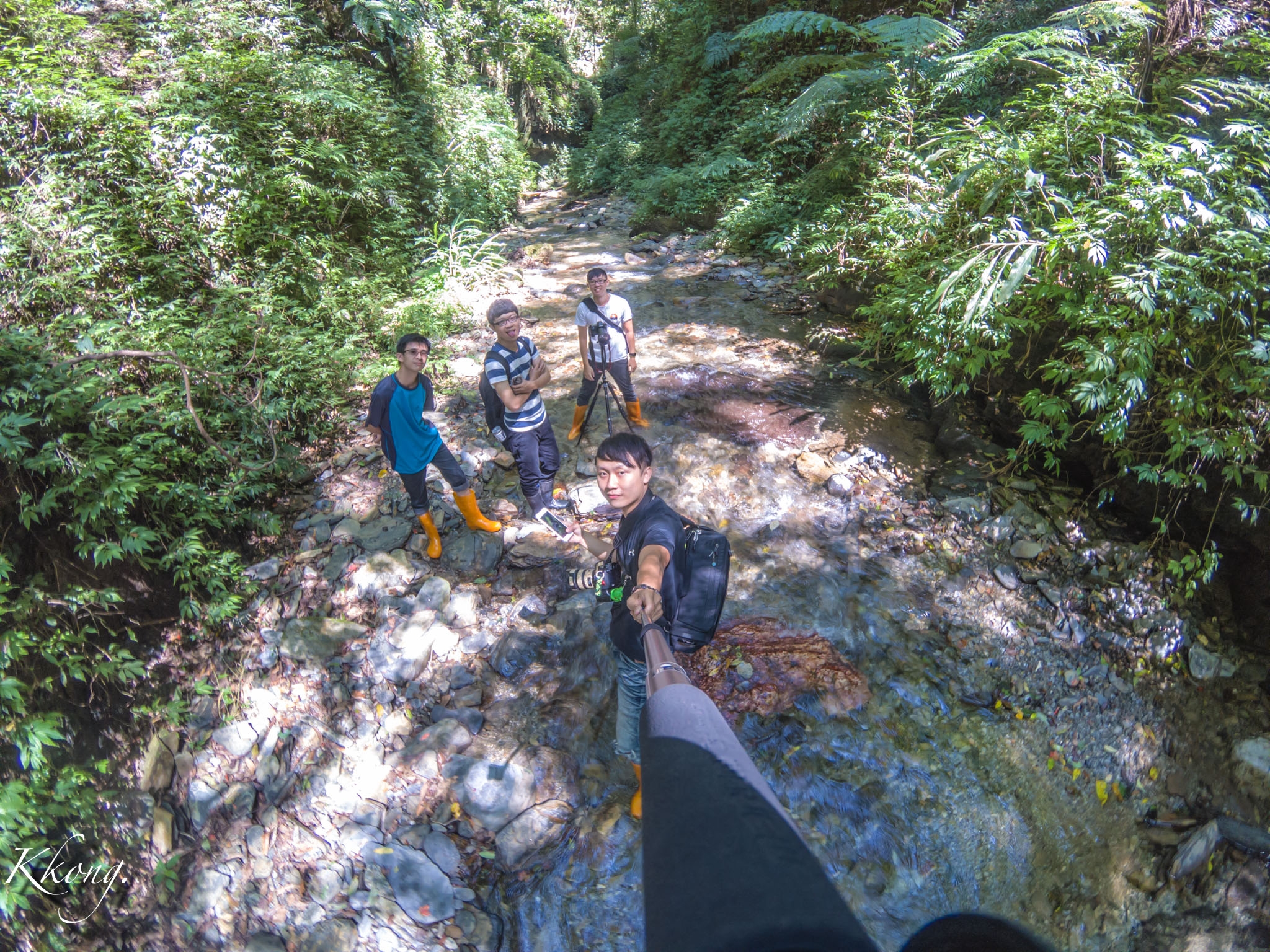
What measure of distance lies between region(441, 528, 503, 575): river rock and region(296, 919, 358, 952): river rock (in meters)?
2.38

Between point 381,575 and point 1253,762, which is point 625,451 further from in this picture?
point 1253,762

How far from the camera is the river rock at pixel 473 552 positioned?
4.82 metres

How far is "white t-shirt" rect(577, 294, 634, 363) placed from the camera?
5.40 metres

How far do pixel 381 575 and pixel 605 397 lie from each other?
279 centimetres

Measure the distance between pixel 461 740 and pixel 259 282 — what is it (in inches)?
220

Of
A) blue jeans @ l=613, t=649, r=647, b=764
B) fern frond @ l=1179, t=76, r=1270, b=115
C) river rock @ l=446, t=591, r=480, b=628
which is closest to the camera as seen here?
blue jeans @ l=613, t=649, r=647, b=764

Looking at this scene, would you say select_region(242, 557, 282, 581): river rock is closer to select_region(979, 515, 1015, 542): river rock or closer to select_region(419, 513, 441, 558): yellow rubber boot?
select_region(419, 513, 441, 558): yellow rubber boot

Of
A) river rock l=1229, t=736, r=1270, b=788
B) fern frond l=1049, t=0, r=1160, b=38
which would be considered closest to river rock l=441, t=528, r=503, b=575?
river rock l=1229, t=736, r=1270, b=788

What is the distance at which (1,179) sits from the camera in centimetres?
501

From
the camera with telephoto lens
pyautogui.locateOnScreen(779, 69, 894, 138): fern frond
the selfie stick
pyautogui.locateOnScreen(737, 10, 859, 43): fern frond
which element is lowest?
the camera with telephoto lens

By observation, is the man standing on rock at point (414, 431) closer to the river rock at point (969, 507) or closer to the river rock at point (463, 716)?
the river rock at point (463, 716)

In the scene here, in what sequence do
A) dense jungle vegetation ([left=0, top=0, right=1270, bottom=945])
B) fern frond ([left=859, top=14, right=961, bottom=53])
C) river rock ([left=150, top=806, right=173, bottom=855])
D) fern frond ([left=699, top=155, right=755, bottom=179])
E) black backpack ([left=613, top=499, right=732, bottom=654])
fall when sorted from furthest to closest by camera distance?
fern frond ([left=699, top=155, right=755, bottom=179])
fern frond ([left=859, top=14, right=961, bottom=53])
dense jungle vegetation ([left=0, top=0, right=1270, bottom=945])
river rock ([left=150, top=806, right=173, bottom=855])
black backpack ([left=613, top=499, right=732, bottom=654])

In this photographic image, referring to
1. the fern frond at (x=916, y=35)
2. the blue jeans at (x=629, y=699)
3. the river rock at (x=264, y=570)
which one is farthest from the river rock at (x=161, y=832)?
the fern frond at (x=916, y=35)

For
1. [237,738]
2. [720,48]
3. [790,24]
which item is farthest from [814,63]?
[237,738]
